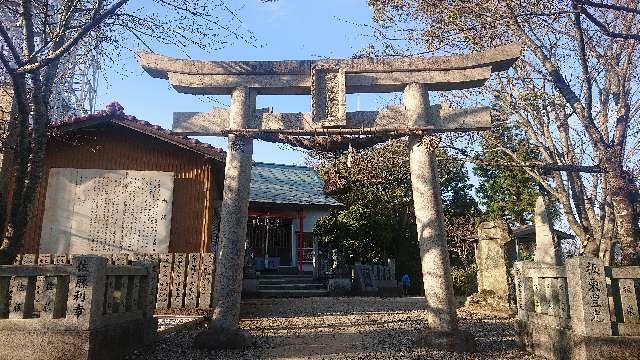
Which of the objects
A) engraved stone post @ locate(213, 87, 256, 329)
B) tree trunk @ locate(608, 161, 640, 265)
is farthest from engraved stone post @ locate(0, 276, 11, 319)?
tree trunk @ locate(608, 161, 640, 265)

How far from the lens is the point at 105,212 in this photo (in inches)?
462

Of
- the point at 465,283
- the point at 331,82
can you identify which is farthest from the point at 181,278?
the point at 465,283

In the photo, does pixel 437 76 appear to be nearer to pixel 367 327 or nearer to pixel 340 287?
pixel 367 327

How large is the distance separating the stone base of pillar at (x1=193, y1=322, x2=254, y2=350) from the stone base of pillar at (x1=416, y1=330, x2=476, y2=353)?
2844mm

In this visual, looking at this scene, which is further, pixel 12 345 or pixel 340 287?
pixel 340 287

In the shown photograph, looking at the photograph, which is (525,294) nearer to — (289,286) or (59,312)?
(59,312)

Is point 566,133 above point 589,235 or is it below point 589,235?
above

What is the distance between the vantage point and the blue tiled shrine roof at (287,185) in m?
22.2

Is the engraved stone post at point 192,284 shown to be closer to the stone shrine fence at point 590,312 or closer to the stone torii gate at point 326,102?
the stone torii gate at point 326,102

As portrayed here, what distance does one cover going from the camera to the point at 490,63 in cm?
755

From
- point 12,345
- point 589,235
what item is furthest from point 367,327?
point 12,345

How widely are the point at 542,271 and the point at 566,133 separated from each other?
539 cm

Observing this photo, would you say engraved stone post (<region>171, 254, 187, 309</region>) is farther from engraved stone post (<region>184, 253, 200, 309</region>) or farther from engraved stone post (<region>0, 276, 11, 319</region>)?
engraved stone post (<region>0, 276, 11, 319</region>)

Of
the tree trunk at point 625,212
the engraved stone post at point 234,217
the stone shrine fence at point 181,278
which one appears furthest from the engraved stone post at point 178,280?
the tree trunk at point 625,212
